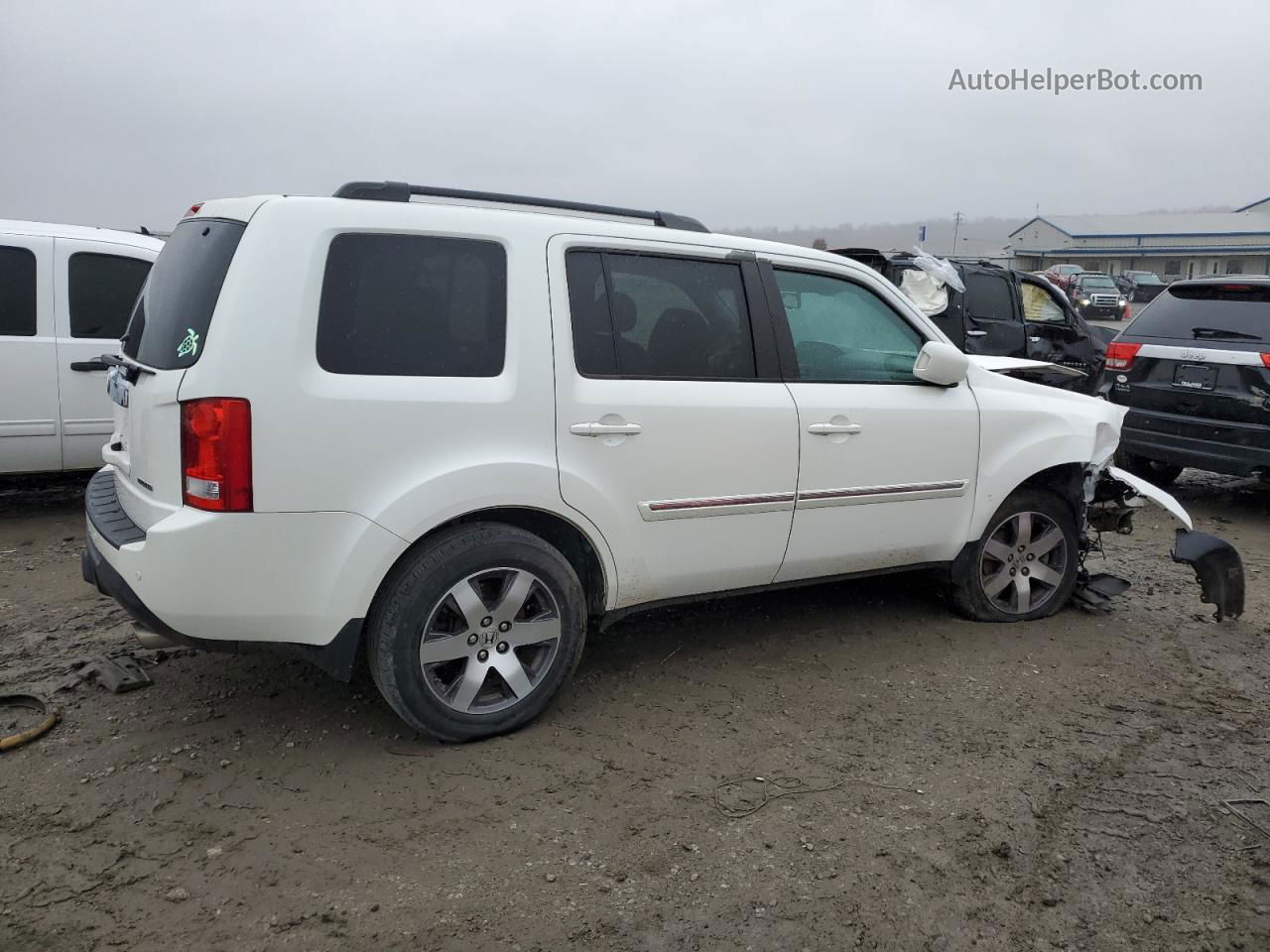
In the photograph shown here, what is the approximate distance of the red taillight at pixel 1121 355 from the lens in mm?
7516

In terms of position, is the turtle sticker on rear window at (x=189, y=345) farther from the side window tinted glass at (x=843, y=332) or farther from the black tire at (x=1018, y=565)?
the black tire at (x=1018, y=565)

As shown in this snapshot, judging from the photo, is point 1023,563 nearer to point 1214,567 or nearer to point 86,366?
point 1214,567

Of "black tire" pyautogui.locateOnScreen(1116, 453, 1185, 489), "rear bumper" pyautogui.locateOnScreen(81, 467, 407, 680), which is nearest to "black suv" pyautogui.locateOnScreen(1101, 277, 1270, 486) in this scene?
"black tire" pyautogui.locateOnScreen(1116, 453, 1185, 489)

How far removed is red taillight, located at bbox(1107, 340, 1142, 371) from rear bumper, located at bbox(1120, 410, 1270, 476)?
381 mm

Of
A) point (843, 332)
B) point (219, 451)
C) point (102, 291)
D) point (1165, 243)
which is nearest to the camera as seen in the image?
point (219, 451)

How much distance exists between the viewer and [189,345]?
121 inches

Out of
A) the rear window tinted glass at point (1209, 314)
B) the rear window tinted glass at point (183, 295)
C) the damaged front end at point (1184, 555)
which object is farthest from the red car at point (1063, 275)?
the rear window tinted glass at point (183, 295)

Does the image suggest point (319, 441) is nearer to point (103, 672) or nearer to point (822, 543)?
point (103, 672)

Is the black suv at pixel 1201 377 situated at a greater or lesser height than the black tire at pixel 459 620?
greater

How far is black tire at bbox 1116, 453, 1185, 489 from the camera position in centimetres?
823

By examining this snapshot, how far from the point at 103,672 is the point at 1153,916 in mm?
3735

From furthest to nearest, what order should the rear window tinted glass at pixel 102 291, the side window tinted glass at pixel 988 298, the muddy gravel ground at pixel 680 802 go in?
the side window tinted glass at pixel 988 298
the rear window tinted glass at pixel 102 291
the muddy gravel ground at pixel 680 802

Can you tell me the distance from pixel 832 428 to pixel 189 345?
2377mm

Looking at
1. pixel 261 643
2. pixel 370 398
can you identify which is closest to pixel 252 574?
pixel 261 643
